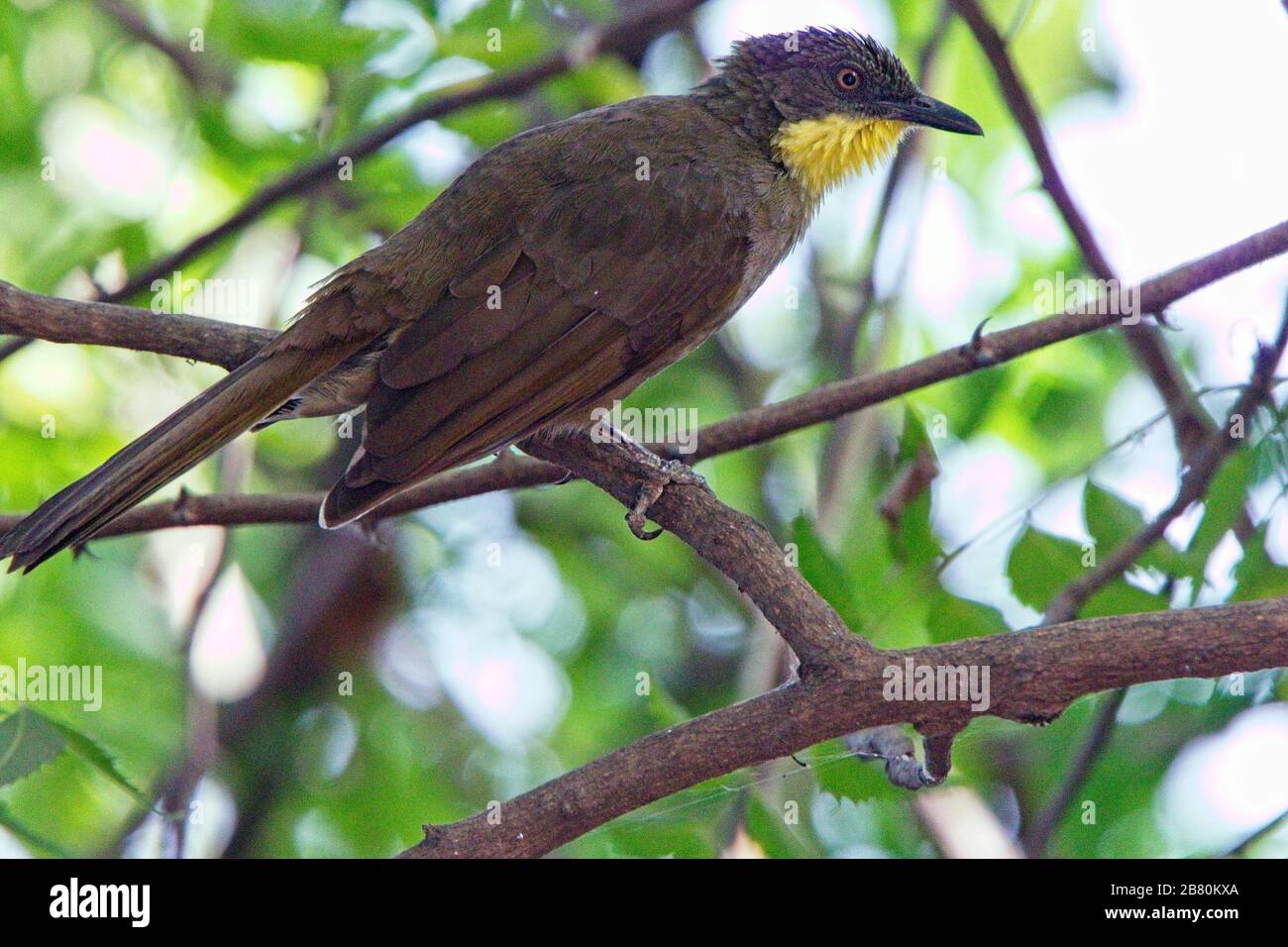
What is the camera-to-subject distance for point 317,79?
21.8 ft

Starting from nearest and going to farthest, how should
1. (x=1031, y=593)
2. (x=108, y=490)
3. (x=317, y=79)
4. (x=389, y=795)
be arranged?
(x=108, y=490) < (x=1031, y=593) < (x=389, y=795) < (x=317, y=79)

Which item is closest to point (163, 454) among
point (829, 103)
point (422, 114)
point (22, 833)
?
point (22, 833)

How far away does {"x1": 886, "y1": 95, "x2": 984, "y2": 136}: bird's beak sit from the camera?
5043 mm

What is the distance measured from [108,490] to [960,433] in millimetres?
3176

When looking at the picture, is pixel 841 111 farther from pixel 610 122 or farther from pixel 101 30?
pixel 101 30

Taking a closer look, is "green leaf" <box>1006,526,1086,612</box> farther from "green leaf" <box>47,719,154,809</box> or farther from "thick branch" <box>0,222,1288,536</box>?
"green leaf" <box>47,719,154,809</box>

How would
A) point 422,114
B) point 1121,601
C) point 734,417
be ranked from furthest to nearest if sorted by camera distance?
point 422,114
point 734,417
point 1121,601

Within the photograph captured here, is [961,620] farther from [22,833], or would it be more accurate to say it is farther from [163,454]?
[22,833]

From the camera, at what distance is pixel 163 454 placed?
12.5 ft

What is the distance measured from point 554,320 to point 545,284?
0.13 meters

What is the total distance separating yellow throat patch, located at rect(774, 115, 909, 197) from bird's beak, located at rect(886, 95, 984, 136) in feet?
0.21

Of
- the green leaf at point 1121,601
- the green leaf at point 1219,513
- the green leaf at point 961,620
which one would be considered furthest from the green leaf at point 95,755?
the green leaf at point 1219,513

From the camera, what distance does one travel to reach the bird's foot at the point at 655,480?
3996mm
